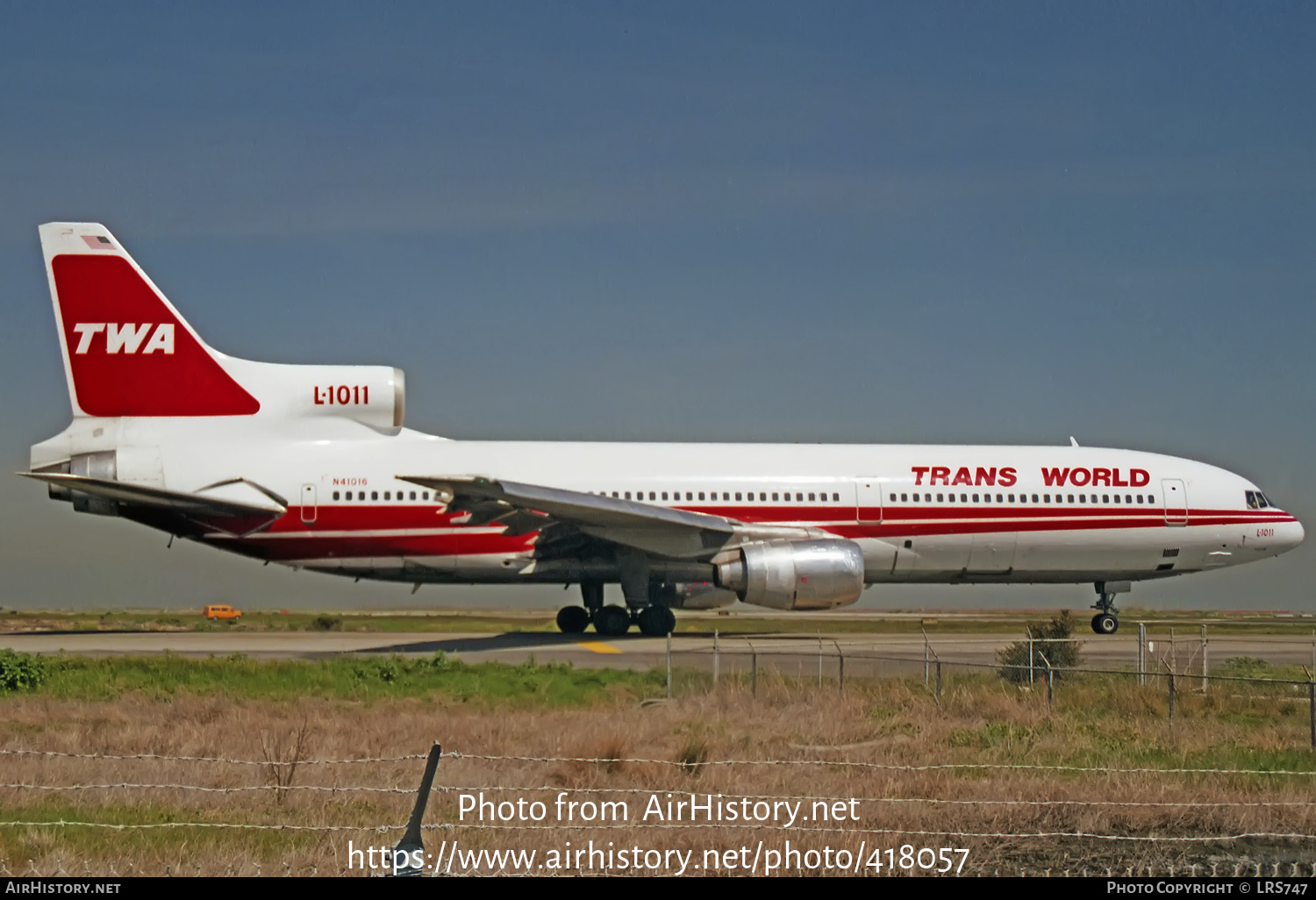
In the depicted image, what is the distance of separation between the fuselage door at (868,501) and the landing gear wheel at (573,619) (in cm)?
607

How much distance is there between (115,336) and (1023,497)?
18.9 meters

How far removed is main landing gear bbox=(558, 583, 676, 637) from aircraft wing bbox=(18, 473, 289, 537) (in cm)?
648

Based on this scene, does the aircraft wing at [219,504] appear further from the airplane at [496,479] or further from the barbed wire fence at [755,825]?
the barbed wire fence at [755,825]

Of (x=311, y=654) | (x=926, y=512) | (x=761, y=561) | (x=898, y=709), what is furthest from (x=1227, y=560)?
(x=311, y=654)

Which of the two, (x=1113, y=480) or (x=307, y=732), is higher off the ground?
(x=1113, y=480)

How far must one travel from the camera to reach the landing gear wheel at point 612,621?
28156 millimetres

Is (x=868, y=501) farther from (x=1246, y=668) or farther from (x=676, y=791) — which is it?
(x=676, y=791)

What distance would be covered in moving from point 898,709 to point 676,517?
32.1 ft

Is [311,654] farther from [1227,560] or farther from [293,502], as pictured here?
[1227,560]

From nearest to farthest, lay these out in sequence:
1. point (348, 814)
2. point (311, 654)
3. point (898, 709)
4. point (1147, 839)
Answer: point (1147, 839) < point (348, 814) < point (898, 709) < point (311, 654)

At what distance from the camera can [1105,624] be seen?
104 ft

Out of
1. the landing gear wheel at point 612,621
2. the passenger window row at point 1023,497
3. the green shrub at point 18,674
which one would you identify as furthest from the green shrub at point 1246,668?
the green shrub at point 18,674

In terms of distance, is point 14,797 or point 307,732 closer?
point 14,797

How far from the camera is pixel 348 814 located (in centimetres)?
1030
